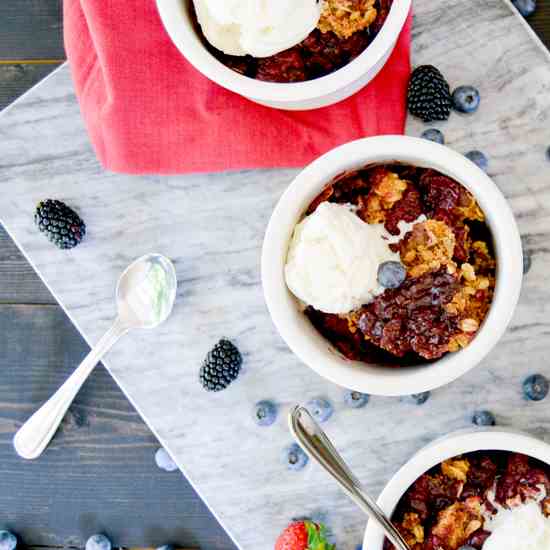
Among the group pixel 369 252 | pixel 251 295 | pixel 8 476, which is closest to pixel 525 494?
pixel 369 252

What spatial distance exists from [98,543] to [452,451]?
939 mm

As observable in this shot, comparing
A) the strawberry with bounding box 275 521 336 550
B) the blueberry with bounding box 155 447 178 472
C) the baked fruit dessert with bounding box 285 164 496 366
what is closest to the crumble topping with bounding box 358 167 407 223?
the baked fruit dessert with bounding box 285 164 496 366

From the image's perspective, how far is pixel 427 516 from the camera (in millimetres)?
1249

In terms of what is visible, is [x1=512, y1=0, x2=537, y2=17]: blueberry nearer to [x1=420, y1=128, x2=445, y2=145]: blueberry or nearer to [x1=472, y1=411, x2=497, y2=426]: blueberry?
[x1=420, y1=128, x2=445, y2=145]: blueberry

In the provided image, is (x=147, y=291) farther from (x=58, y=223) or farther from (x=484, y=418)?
(x=484, y=418)

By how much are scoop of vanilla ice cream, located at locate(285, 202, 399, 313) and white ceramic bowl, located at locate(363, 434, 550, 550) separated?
269mm

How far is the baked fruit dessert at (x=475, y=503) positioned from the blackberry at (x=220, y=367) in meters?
0.38

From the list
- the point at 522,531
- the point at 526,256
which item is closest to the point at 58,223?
the point at 526,256

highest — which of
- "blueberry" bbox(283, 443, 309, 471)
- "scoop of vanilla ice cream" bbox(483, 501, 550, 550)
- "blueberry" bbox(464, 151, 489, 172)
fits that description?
"blueberry" bbox(464, 151, 489, 172)

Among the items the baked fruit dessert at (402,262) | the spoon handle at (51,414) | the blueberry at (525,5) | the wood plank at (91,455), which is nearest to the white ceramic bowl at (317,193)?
the baked fruit dessert at (402,262)

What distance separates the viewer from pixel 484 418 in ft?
4.56

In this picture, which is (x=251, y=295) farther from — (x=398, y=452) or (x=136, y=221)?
(x=398, y=452)

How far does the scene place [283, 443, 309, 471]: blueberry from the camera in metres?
1.46

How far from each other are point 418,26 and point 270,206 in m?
0.42
